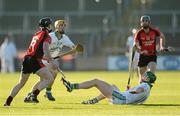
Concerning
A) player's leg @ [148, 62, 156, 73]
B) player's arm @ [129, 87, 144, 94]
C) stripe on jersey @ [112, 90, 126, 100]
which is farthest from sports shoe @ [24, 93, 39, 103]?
player's leg @ [148, 62, 156, 73]

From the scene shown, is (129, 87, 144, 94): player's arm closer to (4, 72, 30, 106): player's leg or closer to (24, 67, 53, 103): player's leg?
(24, 67, 53, 103): player's leg

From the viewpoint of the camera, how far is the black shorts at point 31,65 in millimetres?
19500

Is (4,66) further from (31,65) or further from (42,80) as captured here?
(31,65)

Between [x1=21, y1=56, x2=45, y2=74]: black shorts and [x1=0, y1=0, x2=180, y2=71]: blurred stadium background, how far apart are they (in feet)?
100

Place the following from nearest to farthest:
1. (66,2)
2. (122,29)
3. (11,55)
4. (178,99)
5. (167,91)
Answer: (178,99), (167,91), (11,55), (122,29), (66,2)

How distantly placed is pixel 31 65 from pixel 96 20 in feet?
117

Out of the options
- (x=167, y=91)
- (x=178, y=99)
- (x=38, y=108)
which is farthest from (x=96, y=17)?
(x=38, y=108)

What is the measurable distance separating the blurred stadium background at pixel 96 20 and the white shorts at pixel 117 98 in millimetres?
31101

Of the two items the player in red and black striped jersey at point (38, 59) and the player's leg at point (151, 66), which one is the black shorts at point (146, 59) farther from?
the player in red and black striped jersey at point (38, 59)

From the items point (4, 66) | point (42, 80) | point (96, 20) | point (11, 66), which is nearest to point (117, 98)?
point (42, 80)

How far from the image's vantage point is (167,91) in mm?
26094

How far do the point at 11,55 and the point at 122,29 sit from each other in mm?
8822

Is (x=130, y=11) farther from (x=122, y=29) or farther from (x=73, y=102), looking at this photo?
(x=73, y=102)

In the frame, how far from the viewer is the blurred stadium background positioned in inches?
2060
